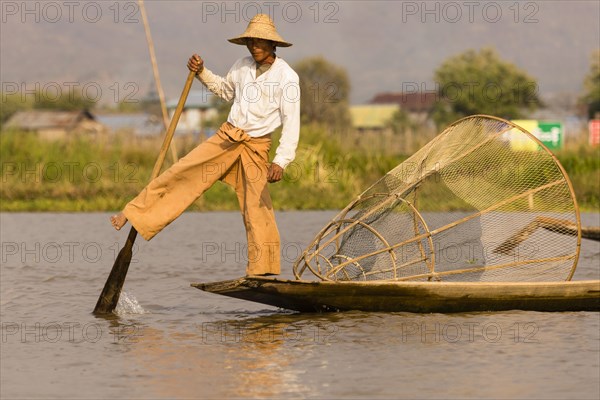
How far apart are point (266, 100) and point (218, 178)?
2.07 ft

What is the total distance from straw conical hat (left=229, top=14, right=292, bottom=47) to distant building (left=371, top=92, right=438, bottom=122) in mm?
82101

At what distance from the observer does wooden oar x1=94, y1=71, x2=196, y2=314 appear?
8828mm

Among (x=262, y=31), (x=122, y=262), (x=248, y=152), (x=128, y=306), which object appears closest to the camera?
(x=262, y=31)

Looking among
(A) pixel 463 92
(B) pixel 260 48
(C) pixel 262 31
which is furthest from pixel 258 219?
(A) pixel 463 92

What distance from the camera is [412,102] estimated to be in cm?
10956

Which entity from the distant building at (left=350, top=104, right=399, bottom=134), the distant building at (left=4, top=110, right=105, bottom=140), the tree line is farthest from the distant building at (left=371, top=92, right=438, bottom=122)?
the distant building at (left=4, top=110, right=105, bottom=140)

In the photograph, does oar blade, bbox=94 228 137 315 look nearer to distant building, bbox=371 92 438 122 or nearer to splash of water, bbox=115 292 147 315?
splash of water, bbox=115 292 147 315

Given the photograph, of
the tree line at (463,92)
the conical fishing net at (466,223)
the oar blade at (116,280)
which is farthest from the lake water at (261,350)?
the tree line at (463,92)

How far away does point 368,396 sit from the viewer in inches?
255

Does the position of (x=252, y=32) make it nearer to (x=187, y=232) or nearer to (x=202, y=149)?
(x=202, y=149)

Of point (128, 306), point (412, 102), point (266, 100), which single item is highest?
point (412, 102)

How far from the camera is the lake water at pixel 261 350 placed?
668 cm

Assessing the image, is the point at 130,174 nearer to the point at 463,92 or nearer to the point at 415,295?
the point at 415,295

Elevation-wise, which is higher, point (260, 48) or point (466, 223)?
point (260, 48)
